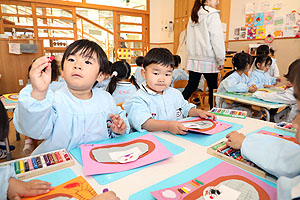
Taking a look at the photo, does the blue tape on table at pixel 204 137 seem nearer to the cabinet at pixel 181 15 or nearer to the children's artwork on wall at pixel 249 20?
the children's artwork on wall at pixel 249 20

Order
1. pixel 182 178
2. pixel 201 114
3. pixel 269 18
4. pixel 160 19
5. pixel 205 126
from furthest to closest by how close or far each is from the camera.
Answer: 1. pixel 160 19
2. pixel 269 18
3. pixel 201 114
4. pixel 205 126
5. pixel 182 178

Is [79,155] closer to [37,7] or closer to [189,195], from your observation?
[189,195]

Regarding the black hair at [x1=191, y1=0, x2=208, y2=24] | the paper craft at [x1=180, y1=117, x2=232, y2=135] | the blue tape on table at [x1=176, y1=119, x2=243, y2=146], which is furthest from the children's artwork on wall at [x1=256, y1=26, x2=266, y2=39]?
the blue tape on table at [x1=176, y1=119, x2=243, y2=146]

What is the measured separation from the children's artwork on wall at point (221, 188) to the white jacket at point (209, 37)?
2.51 meters

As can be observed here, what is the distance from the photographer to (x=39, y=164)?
2.16ft

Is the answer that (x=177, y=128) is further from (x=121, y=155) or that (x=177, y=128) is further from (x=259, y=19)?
(x=259, y=19)

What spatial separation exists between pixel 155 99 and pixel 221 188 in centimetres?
85

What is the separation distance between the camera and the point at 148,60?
1317 millimetres

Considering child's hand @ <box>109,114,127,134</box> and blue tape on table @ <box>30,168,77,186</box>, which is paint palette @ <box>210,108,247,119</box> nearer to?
child's hand @ <box>109,114,127,134</box>

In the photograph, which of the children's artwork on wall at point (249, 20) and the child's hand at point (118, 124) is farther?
the children's artwork on wall at point (249, 20)

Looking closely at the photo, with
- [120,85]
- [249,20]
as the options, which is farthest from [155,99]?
[249,20]

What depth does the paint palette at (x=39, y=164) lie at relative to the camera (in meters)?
Answer: 0.62

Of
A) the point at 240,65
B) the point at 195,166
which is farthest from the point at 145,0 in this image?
the point at 195,166

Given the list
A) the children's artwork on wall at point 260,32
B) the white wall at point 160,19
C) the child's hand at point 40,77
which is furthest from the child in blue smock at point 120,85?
the white wall at point 160,19
